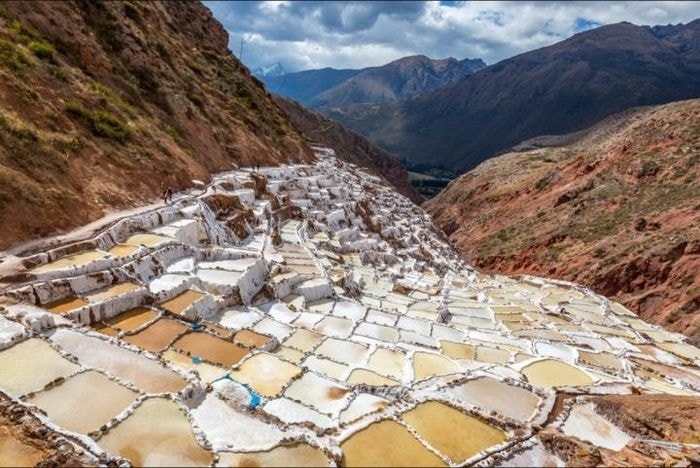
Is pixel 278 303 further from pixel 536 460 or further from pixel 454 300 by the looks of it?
pixel 454 300

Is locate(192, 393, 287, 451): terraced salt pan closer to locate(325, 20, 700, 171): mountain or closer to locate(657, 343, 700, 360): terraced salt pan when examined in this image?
locate(657, 343, 700, 360): terraced salt pan

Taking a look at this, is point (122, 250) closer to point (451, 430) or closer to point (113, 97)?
point (451, 430)

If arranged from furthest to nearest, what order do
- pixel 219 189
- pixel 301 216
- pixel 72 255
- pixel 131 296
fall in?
pixel 301 216, pixel 219 189, pixel 72 255, pixel 131 296

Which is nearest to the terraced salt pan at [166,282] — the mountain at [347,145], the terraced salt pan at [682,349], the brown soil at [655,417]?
the brown soil at [655,417]

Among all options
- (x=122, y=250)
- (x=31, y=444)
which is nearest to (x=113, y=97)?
(x=122, y=250)

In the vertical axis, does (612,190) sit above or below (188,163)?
below

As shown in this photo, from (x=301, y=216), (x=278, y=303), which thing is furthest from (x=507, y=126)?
(x=278, y=303)

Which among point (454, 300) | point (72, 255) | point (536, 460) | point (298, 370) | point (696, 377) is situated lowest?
point (696, 377)
